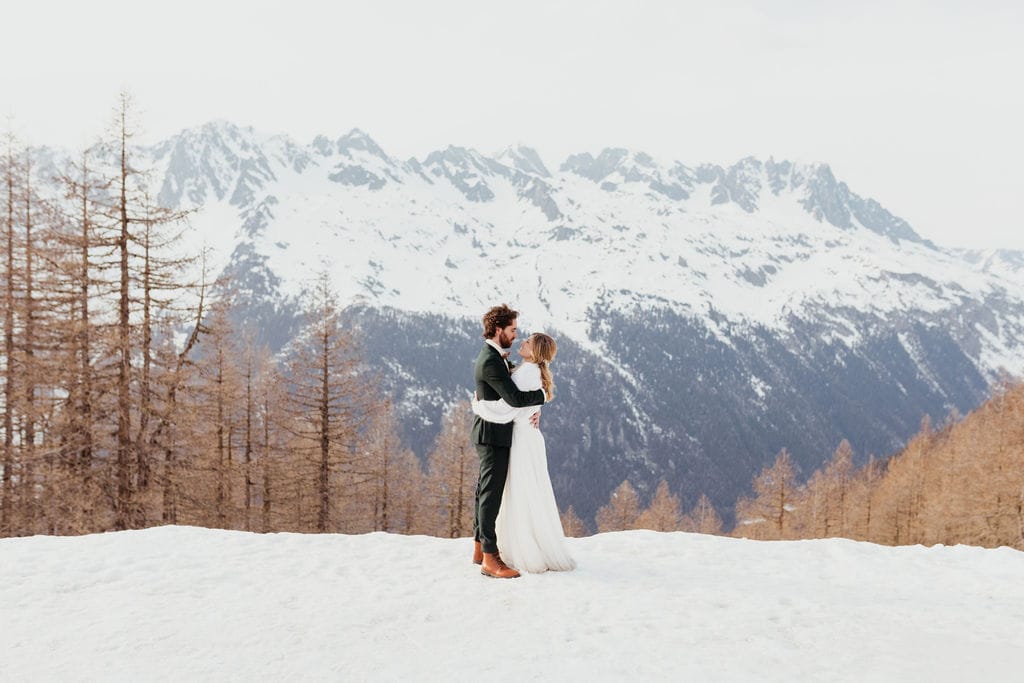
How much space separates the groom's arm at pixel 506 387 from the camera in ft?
21.7

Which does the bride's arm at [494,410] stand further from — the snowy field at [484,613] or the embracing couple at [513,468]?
the snowy field at [484,613]

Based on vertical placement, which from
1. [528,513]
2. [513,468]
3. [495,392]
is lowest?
[528,513]

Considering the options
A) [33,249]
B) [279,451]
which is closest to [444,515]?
[279,451]

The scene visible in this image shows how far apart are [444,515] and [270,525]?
1571 centimetres

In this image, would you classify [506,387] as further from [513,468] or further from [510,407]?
[513,468]

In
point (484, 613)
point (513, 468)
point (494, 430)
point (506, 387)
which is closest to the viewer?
point (484, 613)

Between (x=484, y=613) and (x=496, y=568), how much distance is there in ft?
3.74

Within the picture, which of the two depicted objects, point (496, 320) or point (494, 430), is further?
point (494, 430)

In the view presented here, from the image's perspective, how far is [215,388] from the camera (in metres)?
19.2

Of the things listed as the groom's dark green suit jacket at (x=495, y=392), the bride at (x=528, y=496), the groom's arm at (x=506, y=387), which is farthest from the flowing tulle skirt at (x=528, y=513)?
the groom's arm at (x=506, y=387)

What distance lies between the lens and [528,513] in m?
7.03

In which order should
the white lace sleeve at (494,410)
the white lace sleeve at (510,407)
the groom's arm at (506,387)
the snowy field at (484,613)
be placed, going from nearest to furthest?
the snowy field at (484,613)
the groom's arm at (506,387)
the white lace sleeve at (510,407)
the white lace sleeve at (494,410)

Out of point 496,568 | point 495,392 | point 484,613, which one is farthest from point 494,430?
point 484,613

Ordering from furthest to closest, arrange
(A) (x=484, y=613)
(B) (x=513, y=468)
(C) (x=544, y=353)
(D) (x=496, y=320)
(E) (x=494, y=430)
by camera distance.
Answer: (B) (x=513, y=468) → (E) (x=494, y=430) → (C) (x=544, y=353) → (D) (x=496, y=320) → (A) (x=484, y=613)
